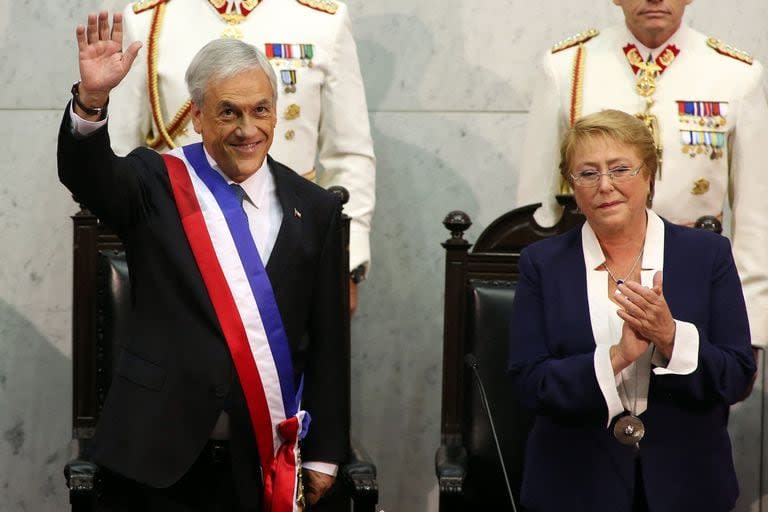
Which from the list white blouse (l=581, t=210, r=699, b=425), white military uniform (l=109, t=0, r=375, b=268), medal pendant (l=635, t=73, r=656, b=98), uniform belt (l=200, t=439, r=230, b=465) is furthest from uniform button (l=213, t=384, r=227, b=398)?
medal pendant (l=635, t=73, r=656, b=98)

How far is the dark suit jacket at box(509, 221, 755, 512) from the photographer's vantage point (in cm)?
216

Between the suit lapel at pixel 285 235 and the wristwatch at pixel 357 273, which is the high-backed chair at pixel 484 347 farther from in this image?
the suit lapel at pixel 285 235

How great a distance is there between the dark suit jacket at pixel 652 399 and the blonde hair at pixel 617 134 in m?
0.15

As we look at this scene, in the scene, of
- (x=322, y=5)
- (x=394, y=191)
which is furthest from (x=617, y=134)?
(x=394, y=191)

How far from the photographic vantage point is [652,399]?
2.19 m

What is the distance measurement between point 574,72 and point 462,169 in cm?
66

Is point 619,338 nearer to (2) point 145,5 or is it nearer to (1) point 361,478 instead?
(1) point 361,478

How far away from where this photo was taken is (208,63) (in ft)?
7.18

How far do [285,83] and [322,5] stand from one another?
0.24m

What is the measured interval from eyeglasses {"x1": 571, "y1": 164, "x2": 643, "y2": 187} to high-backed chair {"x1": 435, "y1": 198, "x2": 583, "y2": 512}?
0.45m

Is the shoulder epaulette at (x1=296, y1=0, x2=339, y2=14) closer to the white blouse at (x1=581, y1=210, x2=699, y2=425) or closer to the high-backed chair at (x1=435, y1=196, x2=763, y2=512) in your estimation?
the high-backed chair at (x1=435, y1=196, x2=763, y2=512)

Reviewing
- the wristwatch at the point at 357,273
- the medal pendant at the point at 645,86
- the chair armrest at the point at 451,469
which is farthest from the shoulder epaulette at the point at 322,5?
the chair armrest at the point at 451,469

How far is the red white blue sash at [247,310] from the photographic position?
7.06ft

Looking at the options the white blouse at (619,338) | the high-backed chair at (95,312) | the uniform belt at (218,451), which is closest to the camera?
the white blouse at (619,338)
